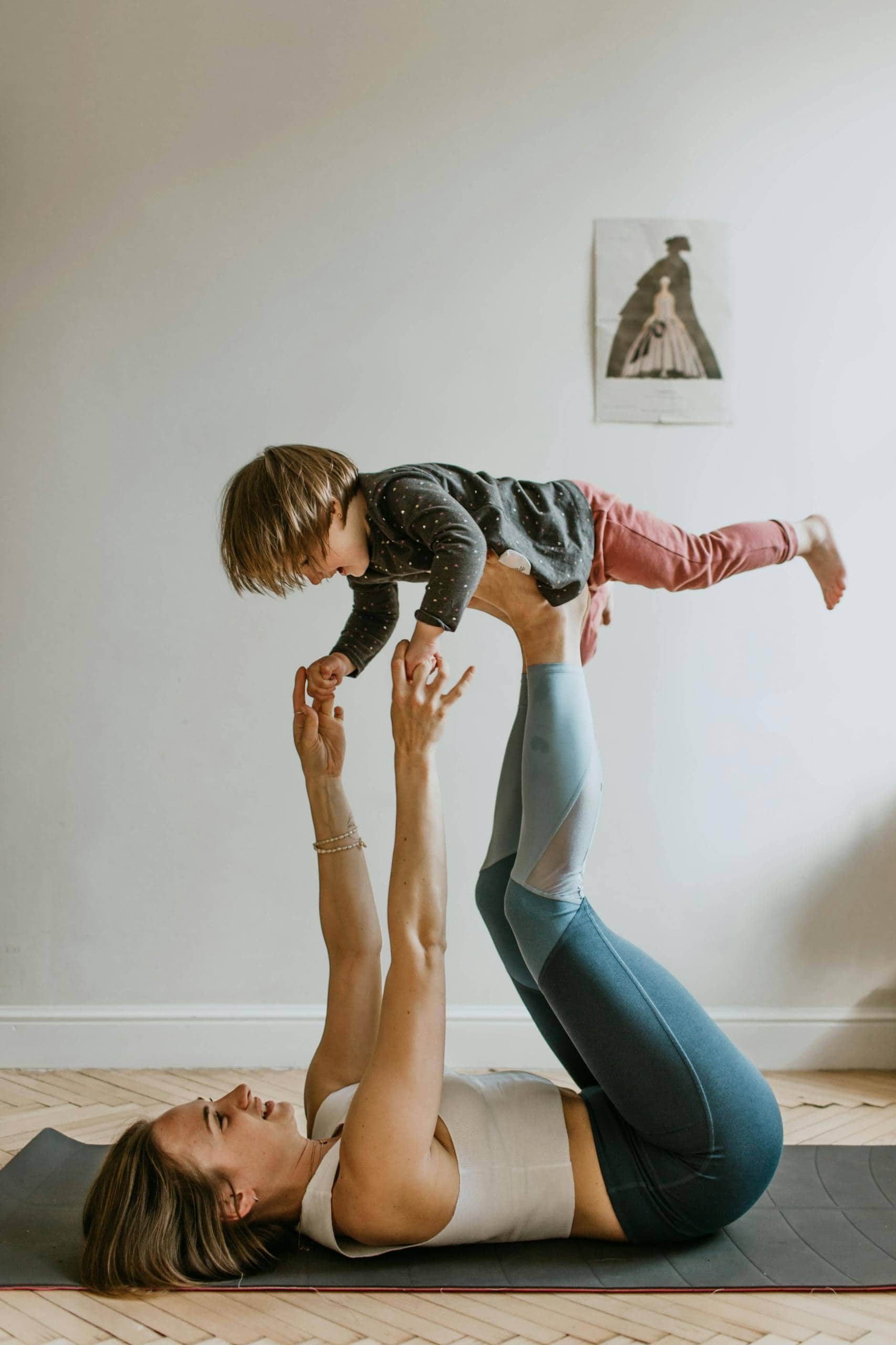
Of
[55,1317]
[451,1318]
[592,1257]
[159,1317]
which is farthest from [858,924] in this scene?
[55,1317]

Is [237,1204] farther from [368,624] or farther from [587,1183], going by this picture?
[368,624]

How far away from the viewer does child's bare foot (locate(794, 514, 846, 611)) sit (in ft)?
6.95

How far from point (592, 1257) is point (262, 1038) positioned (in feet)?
→ 4.12

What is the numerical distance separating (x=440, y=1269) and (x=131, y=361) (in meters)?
2.12

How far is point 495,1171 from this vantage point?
4.80 feet

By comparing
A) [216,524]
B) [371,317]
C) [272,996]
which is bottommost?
[272,996]

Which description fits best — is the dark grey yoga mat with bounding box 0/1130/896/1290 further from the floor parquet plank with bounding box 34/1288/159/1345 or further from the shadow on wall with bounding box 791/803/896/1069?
the shadow on wall with bounding box 791/803/896/1069

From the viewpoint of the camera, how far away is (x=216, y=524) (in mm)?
2686

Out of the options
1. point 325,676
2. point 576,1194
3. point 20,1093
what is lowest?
point 20,1093

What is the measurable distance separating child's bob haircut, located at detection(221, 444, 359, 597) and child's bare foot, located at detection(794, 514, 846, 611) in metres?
0.94

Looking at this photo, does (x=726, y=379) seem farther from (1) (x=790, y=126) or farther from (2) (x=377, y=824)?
(2) (x=377, y=824)

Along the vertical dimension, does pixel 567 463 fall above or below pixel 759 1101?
above

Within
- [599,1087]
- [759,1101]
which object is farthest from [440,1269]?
[759,1101]

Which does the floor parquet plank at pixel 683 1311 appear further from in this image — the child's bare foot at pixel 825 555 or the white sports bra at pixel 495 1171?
the child's bare foot at pixel 825 555
